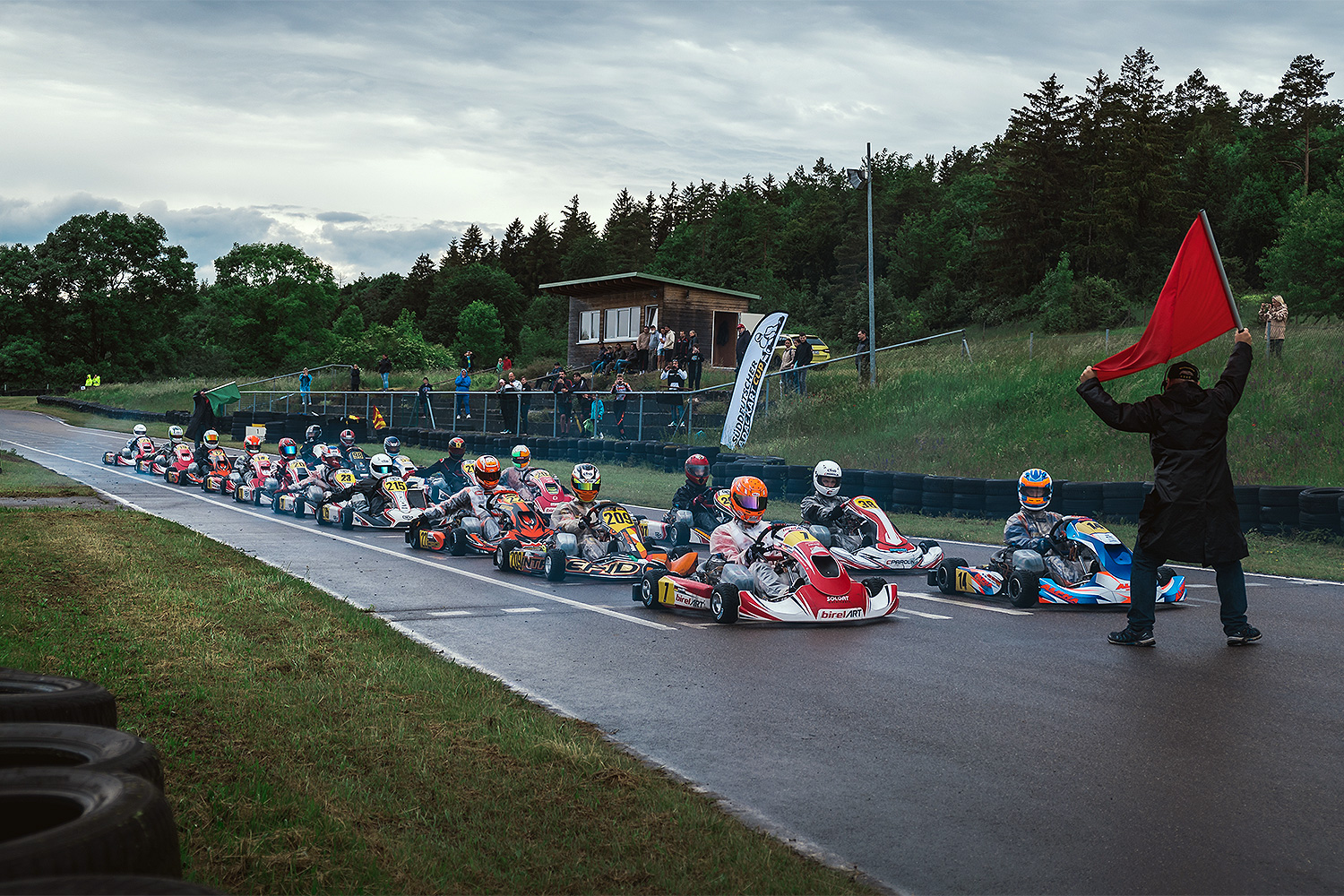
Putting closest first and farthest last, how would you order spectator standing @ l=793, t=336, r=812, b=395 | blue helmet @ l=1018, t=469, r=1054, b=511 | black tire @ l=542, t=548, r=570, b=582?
blue helmet @ l=1018, t=469, r=1054, b=511 → black tire @ l=542, t=548, r=570, b=582 → spectator standing @ l=793, t=336, r=812, b=395

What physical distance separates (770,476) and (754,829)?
15.4 metres

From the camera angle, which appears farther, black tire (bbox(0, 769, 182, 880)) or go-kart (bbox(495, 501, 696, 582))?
go-kart (bbox(495, 501, 696, 582))

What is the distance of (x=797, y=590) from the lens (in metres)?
9.66

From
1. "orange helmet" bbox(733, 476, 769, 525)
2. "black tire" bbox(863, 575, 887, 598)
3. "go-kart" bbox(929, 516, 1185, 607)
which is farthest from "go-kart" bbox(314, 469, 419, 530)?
"go-kart" bbox(929, 516, 1185, 607)

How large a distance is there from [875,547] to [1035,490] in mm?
2268

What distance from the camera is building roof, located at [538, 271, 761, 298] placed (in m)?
43.1

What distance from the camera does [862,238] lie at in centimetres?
7419

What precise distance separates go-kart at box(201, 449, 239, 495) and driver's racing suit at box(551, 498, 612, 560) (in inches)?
476

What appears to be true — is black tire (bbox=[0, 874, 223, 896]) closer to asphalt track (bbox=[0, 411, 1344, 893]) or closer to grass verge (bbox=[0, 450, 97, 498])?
asphalt track (bbox=[0, 411, 1344, 893])

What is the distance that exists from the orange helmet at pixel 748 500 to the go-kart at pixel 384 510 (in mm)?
8196

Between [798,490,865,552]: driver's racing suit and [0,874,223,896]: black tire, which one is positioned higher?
[0,874,223,896]: black tire

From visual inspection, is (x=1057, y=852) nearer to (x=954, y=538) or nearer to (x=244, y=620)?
(x=244, y=620)

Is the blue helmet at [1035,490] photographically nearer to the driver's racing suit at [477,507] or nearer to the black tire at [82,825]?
the driver's racing suit at [477,507]

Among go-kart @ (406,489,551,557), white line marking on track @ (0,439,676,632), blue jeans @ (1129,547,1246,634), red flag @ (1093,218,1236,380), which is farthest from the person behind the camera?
go-kart @ (406,489,551,557)
